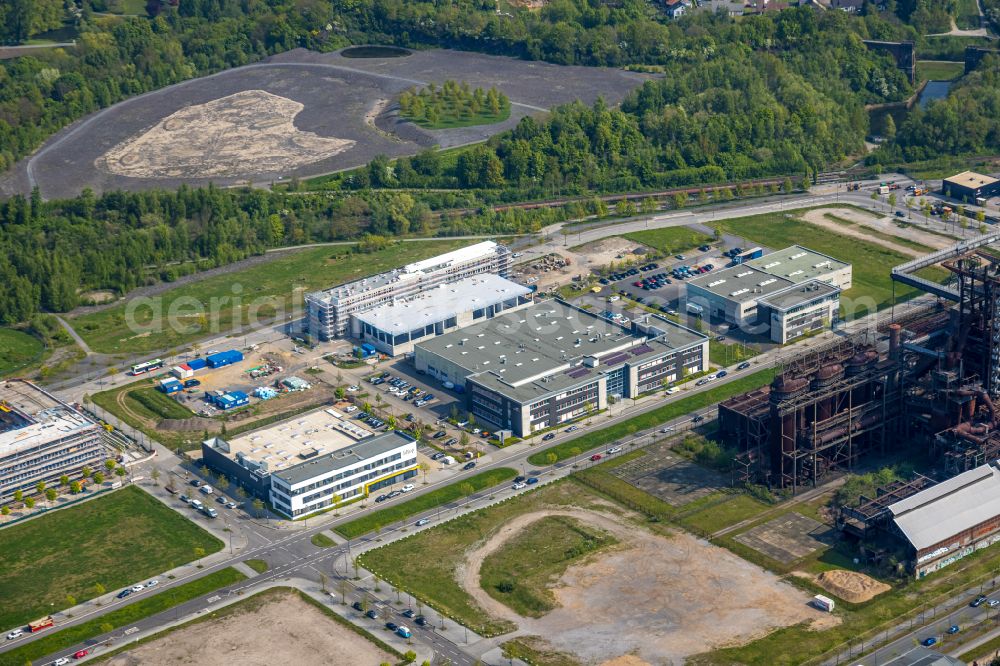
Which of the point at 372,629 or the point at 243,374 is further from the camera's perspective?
the point at 243,374

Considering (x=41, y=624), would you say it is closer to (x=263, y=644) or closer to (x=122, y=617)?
(x=122, y=617)

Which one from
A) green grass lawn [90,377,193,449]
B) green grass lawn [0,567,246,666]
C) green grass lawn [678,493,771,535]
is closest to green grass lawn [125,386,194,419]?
green grass lawn [90,377,193,449]

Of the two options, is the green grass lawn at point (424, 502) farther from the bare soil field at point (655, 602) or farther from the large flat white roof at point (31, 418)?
the large flat white roof at point (31, 418)

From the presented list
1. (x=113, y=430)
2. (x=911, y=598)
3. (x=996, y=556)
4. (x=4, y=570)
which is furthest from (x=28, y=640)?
(x=996, y=556)

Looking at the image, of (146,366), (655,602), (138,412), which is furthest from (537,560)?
(146,366)

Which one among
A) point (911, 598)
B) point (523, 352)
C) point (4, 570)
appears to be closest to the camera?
point (911, 598)

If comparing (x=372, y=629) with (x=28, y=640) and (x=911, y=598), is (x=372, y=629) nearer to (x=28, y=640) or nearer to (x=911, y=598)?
(x=28, y=640)

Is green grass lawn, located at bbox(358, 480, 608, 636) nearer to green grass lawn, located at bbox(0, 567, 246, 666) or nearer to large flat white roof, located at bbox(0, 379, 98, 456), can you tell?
green grass lawn, located at bbox(0, 567, 246, 666)

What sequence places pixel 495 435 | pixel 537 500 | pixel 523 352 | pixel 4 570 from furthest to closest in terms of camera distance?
pixel 523 352 → pixel 495 435 → pixel 537 500 → pixel 4 570
